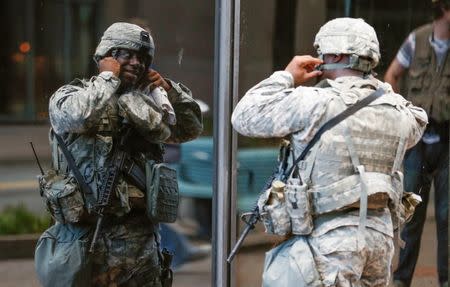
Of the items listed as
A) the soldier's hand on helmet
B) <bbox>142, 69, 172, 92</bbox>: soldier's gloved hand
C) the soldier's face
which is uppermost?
the soldier's hand on helmet

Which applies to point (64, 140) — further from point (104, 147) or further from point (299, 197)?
point (299, 197)

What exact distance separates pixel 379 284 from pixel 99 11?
2.32 metres

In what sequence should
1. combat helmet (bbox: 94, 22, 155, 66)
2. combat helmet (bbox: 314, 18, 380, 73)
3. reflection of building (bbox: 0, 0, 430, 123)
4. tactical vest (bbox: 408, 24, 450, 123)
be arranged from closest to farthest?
combat helmet (bbox: 314, 18, 380, 73) < combat helmet (bbox: 94, 22, 155, 66) < reflection of building (bbox: 0, 0, 430, 123) < tactical vest (bbox: 408, 24, 450, 123)

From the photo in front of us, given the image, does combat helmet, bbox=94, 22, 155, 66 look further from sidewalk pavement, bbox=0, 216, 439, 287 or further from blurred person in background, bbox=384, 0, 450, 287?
blurred person in background, bbox=384, 0, 450, 287

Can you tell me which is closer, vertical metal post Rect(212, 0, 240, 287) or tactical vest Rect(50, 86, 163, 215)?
tactical vest Rect(50, 86, 163, 215)

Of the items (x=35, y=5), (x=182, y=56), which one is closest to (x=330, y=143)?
(x=182, y=56)

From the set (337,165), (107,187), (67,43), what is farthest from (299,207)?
(67,43)

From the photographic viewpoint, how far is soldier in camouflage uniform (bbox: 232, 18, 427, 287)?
409cm

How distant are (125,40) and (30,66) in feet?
5.74

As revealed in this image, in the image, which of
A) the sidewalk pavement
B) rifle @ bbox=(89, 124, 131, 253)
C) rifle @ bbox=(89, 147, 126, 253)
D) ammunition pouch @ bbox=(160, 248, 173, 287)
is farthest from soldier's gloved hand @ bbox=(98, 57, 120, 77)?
the sidewalk pavement

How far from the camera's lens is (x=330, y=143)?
409cm

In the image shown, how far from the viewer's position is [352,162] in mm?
4109

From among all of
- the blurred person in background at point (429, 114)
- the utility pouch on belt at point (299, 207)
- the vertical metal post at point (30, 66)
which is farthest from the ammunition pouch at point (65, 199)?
the blurred person in background at point (429, 114)

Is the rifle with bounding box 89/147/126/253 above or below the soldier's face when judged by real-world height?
below
